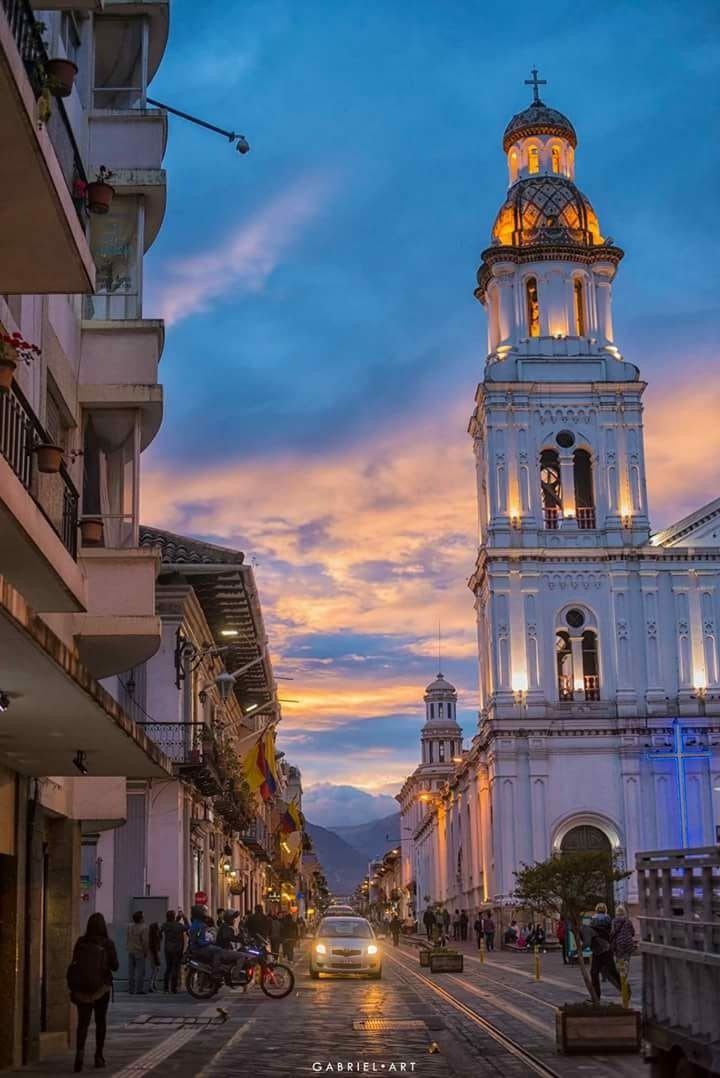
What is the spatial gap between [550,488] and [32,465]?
63207mm

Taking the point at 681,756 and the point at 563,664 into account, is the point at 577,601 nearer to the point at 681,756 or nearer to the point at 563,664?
the point at 563,664

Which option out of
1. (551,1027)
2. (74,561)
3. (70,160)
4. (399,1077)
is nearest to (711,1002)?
(399,1077)

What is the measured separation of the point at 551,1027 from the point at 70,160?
1411 centimetres

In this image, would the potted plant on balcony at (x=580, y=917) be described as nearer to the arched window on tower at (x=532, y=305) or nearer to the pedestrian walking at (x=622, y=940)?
the pedestrian walking at (x=622, y=940)

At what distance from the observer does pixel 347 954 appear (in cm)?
3644

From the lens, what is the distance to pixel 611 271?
77.1 m

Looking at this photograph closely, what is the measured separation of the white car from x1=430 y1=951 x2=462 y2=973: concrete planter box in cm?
492

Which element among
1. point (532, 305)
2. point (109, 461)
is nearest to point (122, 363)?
point (109, 461)

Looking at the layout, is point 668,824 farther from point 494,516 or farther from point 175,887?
point 175,887

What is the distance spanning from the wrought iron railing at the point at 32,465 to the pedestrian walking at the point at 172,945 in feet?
59.1

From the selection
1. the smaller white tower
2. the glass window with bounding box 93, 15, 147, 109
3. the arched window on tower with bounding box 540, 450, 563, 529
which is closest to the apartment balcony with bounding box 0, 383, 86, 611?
the glass window with bounding box 93, 15, 147, 109

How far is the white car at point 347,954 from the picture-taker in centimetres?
3638

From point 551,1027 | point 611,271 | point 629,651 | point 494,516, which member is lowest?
Result: point 551,1027

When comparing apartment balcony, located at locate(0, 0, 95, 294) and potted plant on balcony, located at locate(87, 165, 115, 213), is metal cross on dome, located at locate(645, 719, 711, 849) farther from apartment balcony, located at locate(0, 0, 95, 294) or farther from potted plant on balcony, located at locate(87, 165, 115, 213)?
→ apartment balcony, located at locate(0, 0, 95, 294)
